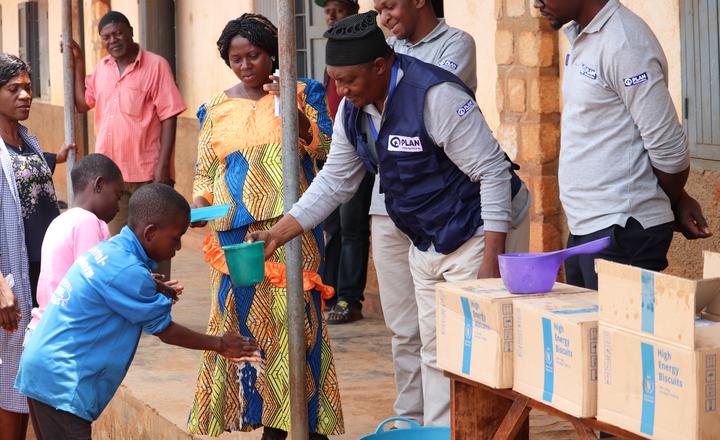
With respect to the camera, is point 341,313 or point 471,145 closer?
point 471,145

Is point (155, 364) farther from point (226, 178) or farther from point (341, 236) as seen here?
point (226, 178)

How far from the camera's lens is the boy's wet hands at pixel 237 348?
4152 millimetres

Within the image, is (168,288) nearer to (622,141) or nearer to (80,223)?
(80,223)

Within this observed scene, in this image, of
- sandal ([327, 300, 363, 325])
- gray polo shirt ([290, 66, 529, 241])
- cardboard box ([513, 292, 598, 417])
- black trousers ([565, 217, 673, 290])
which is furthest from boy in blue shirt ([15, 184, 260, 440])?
sandal ([327, 300, 363, 325])

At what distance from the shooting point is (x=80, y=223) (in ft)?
15.2

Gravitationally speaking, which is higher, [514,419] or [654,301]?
[654,301]

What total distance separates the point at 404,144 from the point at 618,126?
720 mm

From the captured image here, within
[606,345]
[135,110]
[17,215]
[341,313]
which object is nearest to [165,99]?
[135,110]

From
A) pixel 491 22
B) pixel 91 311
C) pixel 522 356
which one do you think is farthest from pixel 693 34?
pixel 91 311

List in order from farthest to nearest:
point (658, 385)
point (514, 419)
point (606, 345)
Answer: point (514, 419), point (606, 345), point (658, 385)

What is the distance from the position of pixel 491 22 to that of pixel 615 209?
288 cm

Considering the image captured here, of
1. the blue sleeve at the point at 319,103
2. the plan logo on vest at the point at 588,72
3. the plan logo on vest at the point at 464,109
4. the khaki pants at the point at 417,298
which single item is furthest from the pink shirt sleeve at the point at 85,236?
the plan logo on vest at the point at 588,72

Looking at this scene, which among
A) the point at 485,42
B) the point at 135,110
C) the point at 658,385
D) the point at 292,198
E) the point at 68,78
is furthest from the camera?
the point at 135,110

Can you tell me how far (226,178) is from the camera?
4988mm
